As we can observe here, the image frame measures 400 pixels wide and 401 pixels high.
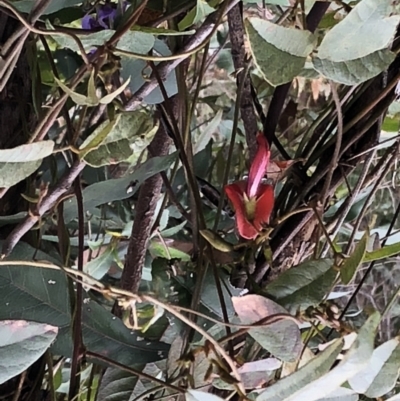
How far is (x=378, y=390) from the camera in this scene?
26 cm

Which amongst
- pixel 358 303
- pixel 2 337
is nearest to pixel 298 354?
pixel 2 337

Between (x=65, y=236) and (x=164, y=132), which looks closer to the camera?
(x=65, y=236)

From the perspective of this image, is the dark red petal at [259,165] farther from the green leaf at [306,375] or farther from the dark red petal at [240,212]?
the green leaf at [306,375]

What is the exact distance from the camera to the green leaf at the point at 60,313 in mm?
338

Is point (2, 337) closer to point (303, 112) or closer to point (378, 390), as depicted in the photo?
point (378, 390)

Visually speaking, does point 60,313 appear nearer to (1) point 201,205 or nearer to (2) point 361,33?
(1) point 201,205

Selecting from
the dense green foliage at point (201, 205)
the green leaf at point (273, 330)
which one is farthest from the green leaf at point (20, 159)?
the green leaf at point (273, 330)

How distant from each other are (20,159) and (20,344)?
9 centimetres

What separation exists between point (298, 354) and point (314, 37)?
14 cm

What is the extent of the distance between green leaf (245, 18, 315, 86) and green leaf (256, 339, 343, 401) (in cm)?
11

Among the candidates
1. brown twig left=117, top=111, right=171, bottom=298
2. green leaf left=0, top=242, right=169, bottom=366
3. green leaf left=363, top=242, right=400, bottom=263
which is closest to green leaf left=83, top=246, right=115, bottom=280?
brown twig left=117, top=111, right=171, bottom=298

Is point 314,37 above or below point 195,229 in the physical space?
above

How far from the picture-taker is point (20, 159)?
0.25m

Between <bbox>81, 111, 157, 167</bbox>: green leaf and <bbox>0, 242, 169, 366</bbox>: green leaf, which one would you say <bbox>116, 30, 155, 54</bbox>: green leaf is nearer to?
<bbox>81, 111, 157, 167</bbox>: green leaf
